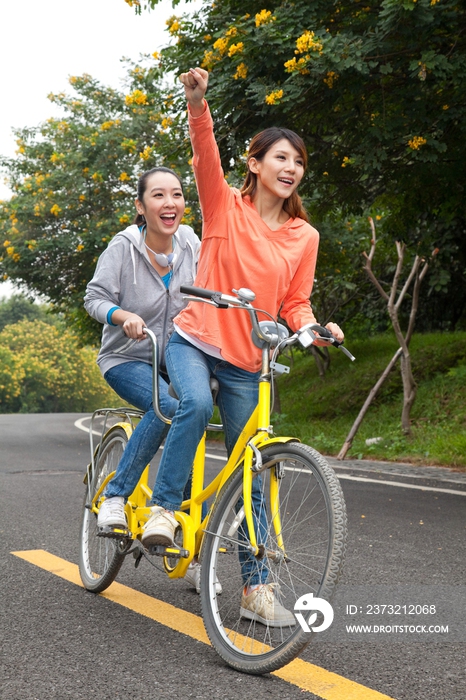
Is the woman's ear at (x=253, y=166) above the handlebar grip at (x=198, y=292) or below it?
above

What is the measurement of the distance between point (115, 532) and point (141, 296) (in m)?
1.04

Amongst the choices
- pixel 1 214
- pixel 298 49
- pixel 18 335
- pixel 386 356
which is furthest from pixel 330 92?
pixel 18 335

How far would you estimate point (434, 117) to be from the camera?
7.87 m

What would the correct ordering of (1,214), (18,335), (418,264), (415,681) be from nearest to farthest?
(415,681), (418,264), (1,214), (18,335)

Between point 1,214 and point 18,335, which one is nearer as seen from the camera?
point 1,214

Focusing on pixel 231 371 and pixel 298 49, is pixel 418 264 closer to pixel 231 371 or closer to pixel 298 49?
pixel 298 49

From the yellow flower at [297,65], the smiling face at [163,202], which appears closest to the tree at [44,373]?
the yellow flower at [297,65]

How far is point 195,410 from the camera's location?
332cm

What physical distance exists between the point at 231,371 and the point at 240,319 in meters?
0.22

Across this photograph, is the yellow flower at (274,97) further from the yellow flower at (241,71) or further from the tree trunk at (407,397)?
the tree trunk at (407,397)

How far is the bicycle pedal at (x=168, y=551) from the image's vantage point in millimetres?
3316

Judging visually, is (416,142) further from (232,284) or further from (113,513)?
(113,513)

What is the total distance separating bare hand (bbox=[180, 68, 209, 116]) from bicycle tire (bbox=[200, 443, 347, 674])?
4.23 feet

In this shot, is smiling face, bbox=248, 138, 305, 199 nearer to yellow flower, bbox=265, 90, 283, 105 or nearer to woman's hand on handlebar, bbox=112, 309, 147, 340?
woman's hand on handlebar, bbox=112, 309, 147, 340
